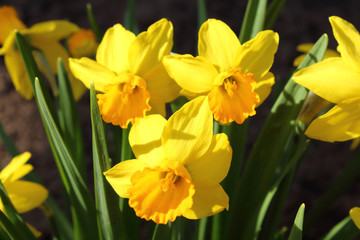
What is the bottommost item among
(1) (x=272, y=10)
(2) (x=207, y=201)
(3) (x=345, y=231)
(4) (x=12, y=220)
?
(3) (x=345, y=231)

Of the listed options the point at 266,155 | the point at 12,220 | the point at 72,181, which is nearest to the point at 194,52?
the point at 266,155

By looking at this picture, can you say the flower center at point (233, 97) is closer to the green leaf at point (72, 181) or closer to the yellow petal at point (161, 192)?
the yellow petal at point (161, 192)

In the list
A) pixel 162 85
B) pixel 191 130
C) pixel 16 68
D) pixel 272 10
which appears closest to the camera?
pixel 191 130

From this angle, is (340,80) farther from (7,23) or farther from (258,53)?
(7,23)

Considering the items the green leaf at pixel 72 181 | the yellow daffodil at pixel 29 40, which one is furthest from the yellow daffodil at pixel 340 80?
the yellow daffodil at pixel 29 40

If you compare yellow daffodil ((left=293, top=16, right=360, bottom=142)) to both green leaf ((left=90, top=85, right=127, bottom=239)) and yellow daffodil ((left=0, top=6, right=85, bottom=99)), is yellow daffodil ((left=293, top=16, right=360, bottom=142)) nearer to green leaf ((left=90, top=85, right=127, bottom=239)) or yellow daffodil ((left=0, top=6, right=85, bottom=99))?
green leaf ((left=90, top=85, right=127, bottom=239))

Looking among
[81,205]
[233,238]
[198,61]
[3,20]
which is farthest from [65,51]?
[233,238]

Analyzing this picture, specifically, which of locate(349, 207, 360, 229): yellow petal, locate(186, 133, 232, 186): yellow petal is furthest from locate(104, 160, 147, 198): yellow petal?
locate(349, 207, 360, 229): yellow petal
